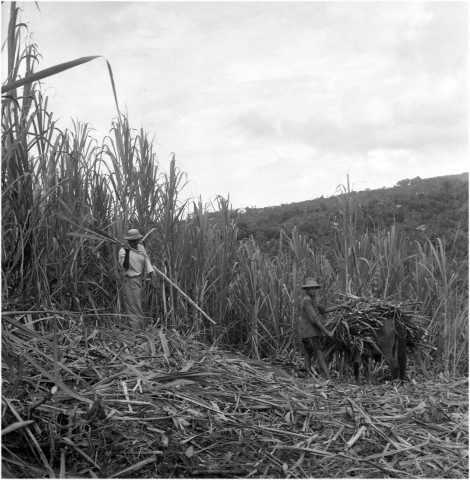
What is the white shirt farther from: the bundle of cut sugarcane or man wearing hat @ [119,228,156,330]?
the bundle of cut sugarcane

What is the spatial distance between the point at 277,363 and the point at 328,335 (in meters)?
0.93

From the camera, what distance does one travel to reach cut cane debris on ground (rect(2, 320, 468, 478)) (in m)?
2.86

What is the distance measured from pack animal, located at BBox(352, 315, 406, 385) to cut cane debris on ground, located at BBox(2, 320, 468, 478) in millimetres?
1599

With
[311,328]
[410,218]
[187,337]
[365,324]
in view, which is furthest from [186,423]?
[410,218]

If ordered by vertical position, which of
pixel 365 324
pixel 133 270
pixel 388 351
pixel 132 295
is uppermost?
pixel 133 270

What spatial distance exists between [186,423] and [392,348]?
3.28 m

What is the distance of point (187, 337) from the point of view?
17.8 feet

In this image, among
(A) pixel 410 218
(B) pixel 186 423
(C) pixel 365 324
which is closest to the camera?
(B) pixel 186 423

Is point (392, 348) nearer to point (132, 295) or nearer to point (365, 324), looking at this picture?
point (365, 324)

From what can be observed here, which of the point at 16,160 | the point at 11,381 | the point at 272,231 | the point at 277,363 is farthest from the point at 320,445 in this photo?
the point at 272,231

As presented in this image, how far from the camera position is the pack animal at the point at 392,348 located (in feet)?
19.5

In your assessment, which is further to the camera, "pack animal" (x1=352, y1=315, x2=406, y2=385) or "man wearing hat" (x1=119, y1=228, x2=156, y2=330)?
"man wearing hat" (x1=119, y1=228, x2=156, y2=330)

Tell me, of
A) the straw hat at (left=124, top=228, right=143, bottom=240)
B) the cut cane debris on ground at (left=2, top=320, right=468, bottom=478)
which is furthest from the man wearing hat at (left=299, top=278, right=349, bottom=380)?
the cut cane debris on ground at (left=2, top=320, right=468, bottom=478)

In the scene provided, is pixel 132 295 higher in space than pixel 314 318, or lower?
higher
